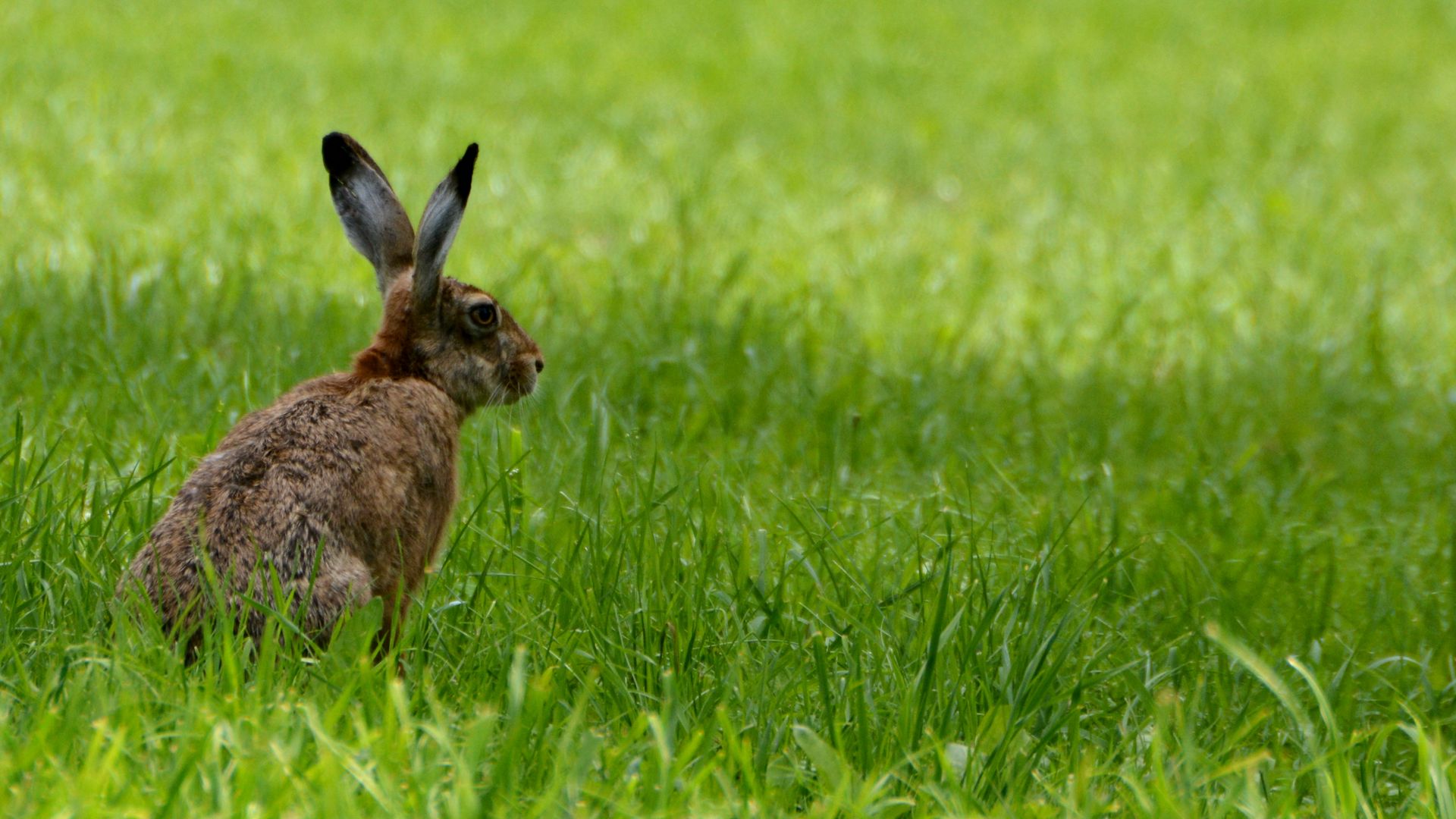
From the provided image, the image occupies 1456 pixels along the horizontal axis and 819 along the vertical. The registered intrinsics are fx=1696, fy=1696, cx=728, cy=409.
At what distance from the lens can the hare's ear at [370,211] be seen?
438 cm

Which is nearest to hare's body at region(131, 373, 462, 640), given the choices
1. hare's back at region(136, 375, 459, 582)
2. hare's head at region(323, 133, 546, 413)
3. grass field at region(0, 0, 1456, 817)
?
A: hare's back at region(136, 375, 459, 582)

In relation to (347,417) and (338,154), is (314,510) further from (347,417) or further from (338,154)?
(338,154)

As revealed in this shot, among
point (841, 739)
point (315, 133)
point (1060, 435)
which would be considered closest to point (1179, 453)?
point (1060, 435)

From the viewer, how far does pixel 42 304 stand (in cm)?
584

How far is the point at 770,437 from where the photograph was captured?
5555 millimetres

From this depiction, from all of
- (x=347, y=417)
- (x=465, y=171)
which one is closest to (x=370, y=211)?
(x=465, y=171)

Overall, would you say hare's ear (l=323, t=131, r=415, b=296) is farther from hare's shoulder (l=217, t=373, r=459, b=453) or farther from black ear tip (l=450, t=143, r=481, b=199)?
hare's shoulder (l=217, t=373, r=459, b=453)

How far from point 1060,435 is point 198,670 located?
11.6ft

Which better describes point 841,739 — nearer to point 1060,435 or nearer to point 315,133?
point 1060,435

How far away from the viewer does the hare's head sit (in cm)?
410

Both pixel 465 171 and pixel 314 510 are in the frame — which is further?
pixel 465 171

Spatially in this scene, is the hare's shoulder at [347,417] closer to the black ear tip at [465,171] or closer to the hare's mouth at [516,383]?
the hare's mouth at [516,383]

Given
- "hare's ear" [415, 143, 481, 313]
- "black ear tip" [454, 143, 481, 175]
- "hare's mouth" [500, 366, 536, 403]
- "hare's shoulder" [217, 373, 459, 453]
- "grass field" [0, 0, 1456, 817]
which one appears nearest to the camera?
"grass field" [0, 0, 1456, 817]

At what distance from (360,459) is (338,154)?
3.56ft
